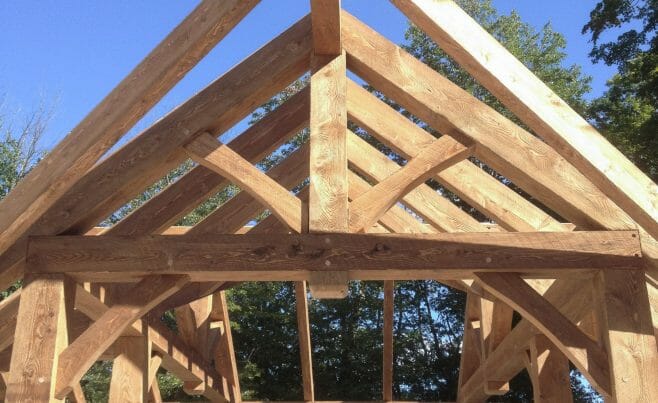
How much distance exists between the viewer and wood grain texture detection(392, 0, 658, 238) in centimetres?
274

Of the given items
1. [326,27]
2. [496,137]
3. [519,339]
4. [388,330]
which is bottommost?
[519,339]

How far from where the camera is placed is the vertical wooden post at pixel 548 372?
4.50 metres

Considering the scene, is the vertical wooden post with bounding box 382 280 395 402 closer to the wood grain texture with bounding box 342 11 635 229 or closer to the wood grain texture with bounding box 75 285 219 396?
the wood grain texture with bounding box 75 285 219 396

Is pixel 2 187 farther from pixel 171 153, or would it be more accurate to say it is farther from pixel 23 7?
pixel 171 153

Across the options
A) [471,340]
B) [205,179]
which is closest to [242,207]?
[205,179]

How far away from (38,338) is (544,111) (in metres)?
2.66

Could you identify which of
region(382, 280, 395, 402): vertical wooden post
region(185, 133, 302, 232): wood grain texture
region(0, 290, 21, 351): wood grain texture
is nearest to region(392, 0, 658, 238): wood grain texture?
region(185, 133, 302, 232): wood grain texture

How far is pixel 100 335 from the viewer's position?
3.34 metres

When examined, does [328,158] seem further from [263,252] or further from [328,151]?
[263,252]

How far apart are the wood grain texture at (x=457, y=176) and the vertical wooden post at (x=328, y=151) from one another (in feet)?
1.72

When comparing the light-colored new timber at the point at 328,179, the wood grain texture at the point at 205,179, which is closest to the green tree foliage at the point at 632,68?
the wood grain texture at the point at 205,179

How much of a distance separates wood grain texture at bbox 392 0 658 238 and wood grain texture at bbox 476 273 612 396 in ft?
2.23

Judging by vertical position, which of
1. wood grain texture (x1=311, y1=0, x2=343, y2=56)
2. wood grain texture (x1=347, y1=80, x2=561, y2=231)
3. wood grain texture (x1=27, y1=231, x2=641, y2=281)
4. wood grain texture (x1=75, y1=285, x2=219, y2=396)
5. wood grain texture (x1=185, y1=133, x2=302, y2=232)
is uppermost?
wood grain texture (x1=311, y1=0, x2=343, y2=56)

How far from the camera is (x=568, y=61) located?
54.4ft
